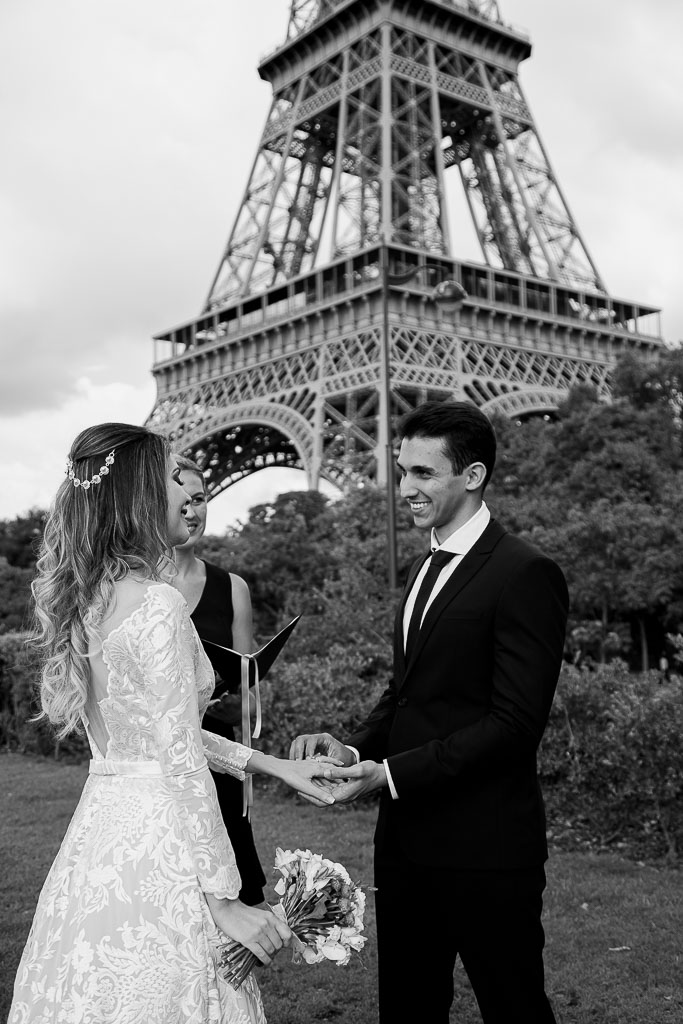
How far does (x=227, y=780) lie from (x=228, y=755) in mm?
890

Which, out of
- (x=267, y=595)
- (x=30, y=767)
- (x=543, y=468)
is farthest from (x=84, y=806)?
(x=543, y=468)

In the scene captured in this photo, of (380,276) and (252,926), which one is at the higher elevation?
(380,276)

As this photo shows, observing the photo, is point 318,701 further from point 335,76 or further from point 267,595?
point 335,76

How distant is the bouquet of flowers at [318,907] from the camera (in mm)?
2324

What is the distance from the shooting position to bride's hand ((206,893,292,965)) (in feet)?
7.13

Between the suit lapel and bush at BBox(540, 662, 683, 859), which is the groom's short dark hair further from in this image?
bush at BBox(540, 662, 683, 859)

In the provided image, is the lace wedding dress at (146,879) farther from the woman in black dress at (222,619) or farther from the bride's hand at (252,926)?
the woman in black dress at (222,619)

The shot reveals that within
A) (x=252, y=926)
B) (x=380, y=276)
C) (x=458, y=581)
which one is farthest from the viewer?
(x=380, y=276)

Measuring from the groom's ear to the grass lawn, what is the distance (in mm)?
2620

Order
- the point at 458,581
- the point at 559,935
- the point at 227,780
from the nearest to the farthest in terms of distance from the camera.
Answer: the point at 458,581 → the point at 227,780 → the point at 559,935

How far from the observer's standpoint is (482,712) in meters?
2.69

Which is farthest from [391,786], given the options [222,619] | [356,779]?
[222,619]

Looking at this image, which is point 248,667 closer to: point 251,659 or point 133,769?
point 251,659

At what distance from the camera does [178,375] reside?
3550 centimetres
